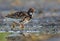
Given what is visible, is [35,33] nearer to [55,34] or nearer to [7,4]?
[55,34]

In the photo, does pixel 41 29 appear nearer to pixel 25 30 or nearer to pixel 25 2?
pixel 25 30

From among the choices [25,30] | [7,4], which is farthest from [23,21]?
[7,4]

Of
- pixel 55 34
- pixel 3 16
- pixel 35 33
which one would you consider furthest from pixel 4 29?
pixel 55 34

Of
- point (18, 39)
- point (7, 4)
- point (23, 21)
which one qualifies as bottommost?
point (18, 39)

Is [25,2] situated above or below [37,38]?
above

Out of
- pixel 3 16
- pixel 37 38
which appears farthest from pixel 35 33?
pixel 3 16

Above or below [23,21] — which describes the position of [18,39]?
below

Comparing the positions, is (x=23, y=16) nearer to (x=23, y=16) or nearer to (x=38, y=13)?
(x=23, y=16)

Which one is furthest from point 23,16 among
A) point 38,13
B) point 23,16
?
point 38,13

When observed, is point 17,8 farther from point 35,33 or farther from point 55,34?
point 55,34
